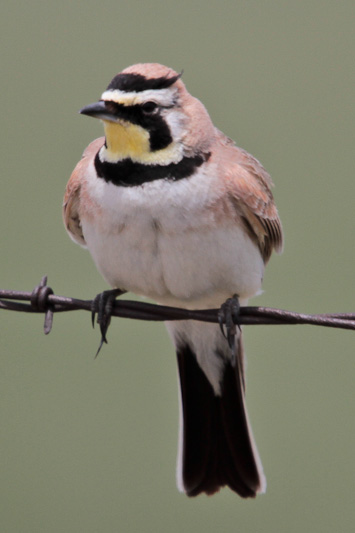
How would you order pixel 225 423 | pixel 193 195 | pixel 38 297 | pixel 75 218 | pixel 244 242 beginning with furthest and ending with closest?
pixel 225 423 → pixel 75 218 → pixel 244 242 → pixel 193 195 → pixel 38 297

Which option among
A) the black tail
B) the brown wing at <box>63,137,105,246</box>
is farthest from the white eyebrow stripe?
the black tail

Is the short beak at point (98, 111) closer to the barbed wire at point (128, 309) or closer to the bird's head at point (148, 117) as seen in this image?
the bird's head at point (148, 117)

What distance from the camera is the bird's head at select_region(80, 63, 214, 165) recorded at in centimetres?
366

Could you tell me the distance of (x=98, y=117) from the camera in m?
3.61

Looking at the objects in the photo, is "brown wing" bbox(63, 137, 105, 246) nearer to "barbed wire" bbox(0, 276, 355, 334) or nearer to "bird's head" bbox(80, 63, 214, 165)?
"bird's head" bbox(80, 63, 214, 165)

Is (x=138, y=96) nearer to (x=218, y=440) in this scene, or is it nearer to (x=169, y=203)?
(x=169, y=203)

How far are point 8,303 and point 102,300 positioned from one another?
560 millimetres

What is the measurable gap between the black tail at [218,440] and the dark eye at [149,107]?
138 centimetres

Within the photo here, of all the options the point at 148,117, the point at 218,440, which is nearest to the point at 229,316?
the point at 148,117

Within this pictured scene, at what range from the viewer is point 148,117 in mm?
3750

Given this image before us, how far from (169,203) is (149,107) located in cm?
39

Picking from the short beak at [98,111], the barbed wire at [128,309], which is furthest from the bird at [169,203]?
the barbed wire at [128,309]

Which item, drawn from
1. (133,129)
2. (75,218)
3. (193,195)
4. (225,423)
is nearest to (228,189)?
(193,195)

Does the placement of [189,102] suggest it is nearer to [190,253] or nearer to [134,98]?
[134,98]
